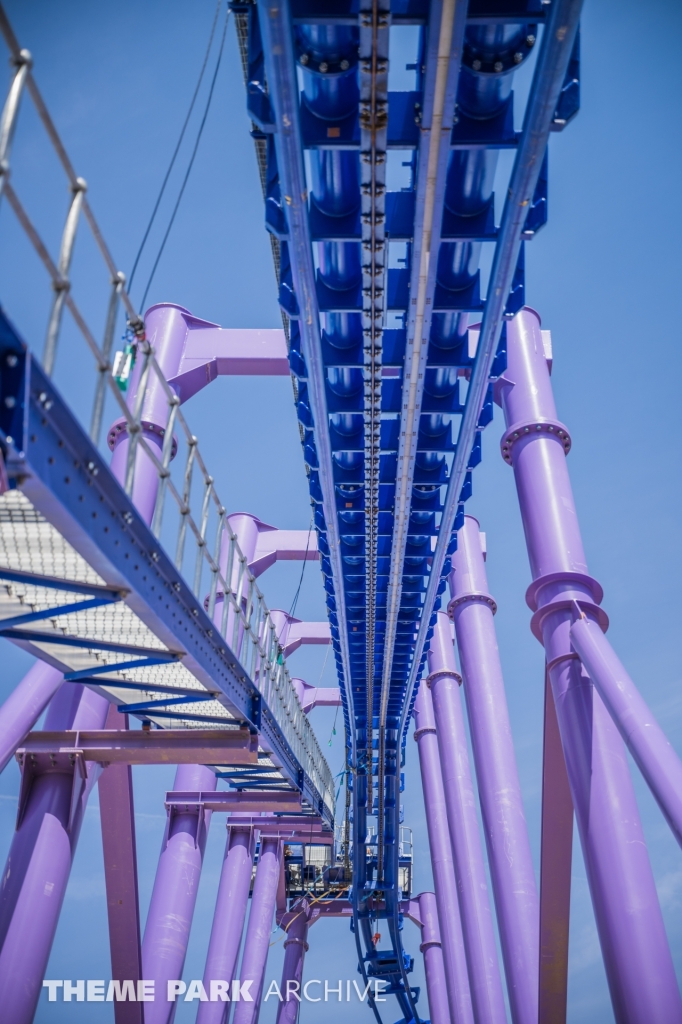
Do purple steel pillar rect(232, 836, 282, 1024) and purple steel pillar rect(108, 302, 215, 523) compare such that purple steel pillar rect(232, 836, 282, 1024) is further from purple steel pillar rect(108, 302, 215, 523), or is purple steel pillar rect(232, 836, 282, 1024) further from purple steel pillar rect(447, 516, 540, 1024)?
purple steel pillar rect(108, 302, 215, 523)

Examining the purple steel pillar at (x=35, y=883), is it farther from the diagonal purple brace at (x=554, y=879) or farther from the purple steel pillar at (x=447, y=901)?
the purple steel pillar at (x=447, y=901)

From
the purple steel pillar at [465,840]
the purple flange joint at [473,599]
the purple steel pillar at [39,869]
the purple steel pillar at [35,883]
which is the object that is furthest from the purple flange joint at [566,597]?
the purple steel pillar at [465,840]

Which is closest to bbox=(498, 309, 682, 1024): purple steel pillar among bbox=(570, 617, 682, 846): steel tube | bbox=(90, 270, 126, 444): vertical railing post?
bbox=(570, 617, 682, 846): steel tube

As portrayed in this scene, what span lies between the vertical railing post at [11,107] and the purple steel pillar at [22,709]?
6.09 metres

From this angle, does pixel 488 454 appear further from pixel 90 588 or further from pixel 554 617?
pixel 90 588

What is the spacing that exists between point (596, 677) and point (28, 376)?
574cm

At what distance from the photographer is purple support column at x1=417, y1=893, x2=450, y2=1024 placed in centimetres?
2352

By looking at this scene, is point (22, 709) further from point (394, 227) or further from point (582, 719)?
point (394, 227)

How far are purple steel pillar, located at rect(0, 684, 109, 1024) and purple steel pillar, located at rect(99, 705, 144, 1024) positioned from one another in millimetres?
500

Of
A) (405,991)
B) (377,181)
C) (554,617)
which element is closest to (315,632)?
(405,991)

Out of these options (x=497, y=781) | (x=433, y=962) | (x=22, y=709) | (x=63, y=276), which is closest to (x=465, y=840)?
(x=497, y=781)

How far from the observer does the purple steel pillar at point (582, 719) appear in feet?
22.1

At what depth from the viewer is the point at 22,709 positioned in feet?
28.0

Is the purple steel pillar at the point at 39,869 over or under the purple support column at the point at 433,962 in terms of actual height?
under
